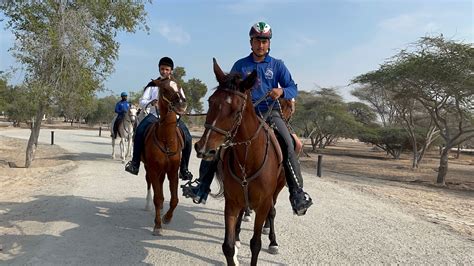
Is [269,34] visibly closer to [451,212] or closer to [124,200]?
[124,200]

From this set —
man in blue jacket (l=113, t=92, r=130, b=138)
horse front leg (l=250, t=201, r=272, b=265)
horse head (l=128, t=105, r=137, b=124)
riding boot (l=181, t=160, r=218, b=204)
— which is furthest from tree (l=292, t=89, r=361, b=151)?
horse front leg (l=250, t=201, r=272, b=265)

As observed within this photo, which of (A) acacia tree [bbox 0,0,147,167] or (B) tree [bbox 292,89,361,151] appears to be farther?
(B) tree [bbox 292,89,361,151]

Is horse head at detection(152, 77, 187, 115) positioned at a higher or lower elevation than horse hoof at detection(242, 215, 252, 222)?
higher

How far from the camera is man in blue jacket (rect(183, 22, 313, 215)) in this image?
4480mm

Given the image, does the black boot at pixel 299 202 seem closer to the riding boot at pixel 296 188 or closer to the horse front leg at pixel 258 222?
the riding boot at pixel 296 188

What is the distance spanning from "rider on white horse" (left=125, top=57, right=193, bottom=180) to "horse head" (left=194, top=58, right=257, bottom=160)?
300 cm

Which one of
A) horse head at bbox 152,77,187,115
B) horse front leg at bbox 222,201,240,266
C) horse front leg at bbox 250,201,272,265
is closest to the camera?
horse front leg at bbox 222,201,240,266

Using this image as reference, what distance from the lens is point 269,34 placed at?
4402 mm

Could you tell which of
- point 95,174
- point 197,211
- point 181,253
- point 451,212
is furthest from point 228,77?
point 95,174

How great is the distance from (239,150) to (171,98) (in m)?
2.17

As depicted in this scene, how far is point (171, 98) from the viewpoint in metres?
5.59

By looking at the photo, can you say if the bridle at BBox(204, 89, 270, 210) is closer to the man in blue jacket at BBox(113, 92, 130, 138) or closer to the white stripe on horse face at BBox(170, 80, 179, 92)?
the white stripe on horse face at BBox(170, 80, 179, 92)

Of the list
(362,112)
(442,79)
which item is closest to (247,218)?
(442,79)

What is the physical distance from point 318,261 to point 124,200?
4.97 metres
